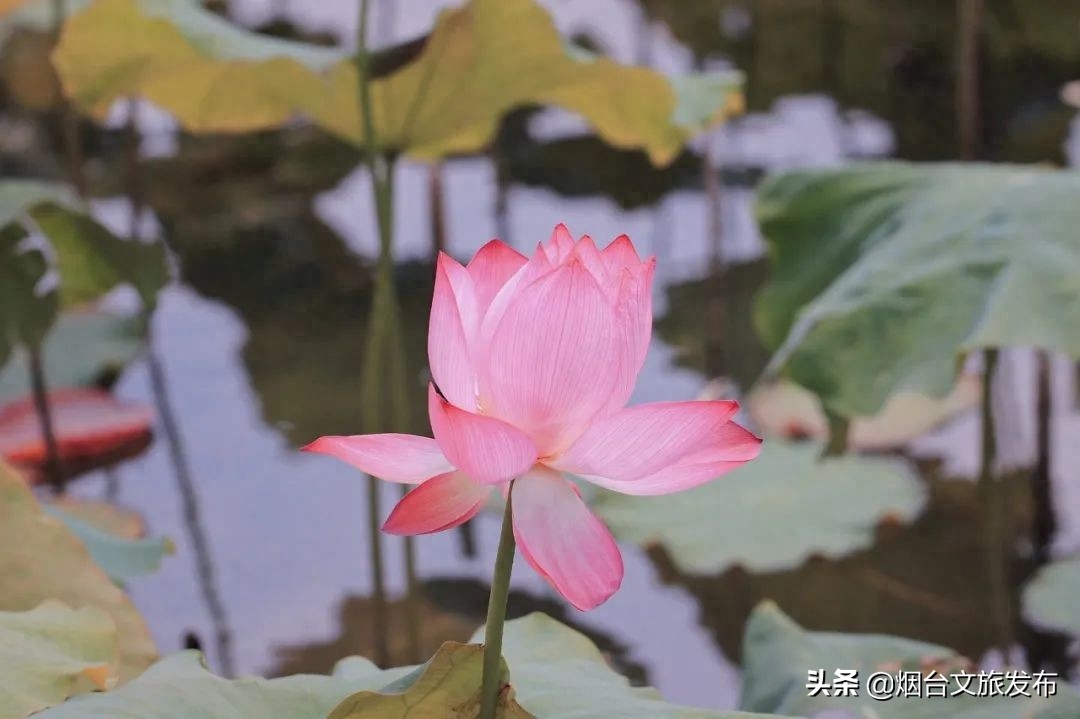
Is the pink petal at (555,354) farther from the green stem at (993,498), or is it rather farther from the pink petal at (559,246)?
the green stem at (993,498)

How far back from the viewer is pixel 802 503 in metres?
1.69

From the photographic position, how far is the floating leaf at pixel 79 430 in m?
1.88

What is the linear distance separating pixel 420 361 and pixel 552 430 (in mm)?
1811

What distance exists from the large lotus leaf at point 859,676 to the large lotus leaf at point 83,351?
5.24 feet

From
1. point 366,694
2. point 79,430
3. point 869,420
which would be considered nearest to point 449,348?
point 366,694

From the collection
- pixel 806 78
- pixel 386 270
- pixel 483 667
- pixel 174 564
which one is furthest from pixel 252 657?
pixel 806 78

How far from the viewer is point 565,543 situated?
418 mm

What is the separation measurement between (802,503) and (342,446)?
1360 millimetres

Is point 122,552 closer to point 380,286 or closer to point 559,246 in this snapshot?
point 380,286

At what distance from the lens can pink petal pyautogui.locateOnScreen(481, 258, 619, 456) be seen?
0.42 meters

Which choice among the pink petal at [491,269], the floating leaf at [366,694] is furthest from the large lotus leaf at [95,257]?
the pink petal at [491,269]

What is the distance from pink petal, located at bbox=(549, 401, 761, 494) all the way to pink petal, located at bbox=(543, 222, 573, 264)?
7cm

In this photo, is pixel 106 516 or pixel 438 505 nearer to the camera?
pixel 438 505

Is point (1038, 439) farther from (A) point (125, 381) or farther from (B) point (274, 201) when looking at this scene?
(B) point (274, 201)
